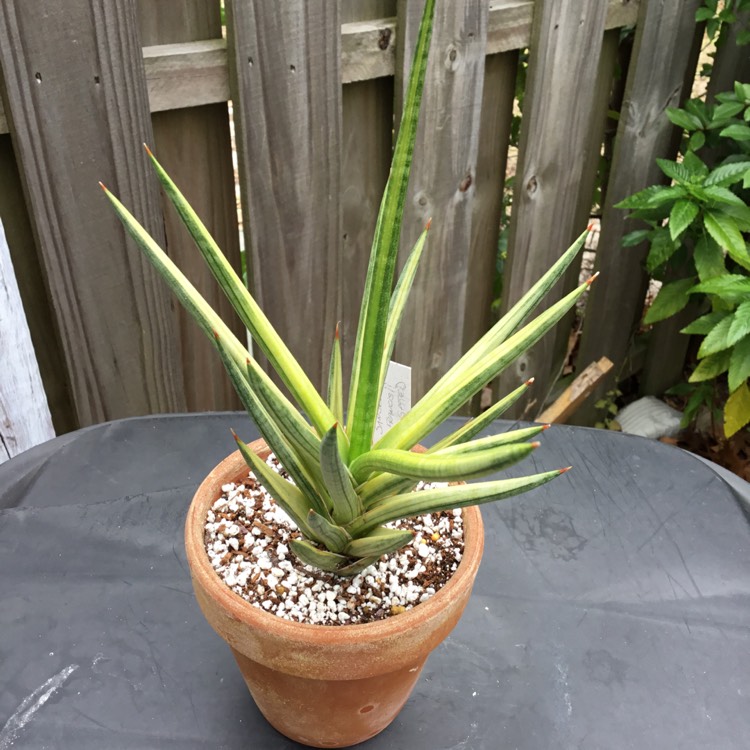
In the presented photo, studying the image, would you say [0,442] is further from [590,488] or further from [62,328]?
[590,488]

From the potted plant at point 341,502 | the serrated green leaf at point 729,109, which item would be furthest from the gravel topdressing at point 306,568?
the serrated green leaf at point 729,109

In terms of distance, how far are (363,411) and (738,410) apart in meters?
1.17

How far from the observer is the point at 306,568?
712mm

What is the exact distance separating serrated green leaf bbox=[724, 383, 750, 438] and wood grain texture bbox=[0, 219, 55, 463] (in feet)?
4.28

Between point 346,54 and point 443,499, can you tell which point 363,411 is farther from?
point 346,54

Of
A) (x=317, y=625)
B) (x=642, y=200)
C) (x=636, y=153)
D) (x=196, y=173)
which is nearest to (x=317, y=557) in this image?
(x=317, y=625)

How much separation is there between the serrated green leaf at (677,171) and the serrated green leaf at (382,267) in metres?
0.99

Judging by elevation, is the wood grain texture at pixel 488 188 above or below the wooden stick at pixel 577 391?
above

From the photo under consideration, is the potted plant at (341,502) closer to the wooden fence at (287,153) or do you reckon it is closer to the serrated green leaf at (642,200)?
the wooden fence at (287,153)

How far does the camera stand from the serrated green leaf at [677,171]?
1.43m

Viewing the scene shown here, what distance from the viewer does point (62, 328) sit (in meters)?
1.10

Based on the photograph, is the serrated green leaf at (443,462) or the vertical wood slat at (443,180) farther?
the vertical wood slat at (443,180)

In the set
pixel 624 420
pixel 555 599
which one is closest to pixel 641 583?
pixel 555 599

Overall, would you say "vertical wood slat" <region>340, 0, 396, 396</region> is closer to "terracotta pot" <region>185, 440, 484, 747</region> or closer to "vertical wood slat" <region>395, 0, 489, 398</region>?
"vertical wood slat" <region>395, 0, 489, 398</region>
